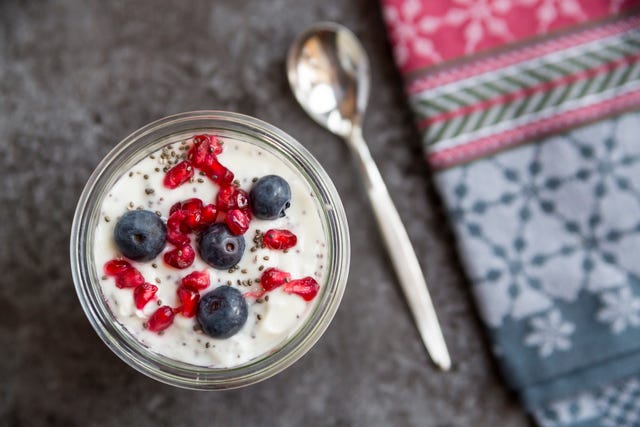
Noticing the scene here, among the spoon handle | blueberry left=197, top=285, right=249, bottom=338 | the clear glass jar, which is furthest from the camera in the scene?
the spoon handle

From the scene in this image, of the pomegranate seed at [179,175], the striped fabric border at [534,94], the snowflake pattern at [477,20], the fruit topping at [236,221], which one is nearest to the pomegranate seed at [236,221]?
the fruit topping at [236,221]

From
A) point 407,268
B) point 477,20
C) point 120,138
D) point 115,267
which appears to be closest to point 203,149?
point 115,267

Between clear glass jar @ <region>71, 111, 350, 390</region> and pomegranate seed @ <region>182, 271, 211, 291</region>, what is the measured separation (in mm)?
163

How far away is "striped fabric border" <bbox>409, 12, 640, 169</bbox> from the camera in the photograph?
1442 millimetres

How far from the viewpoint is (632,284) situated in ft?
4.73

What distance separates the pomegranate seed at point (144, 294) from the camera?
109 cm

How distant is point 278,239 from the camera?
43.8 inches

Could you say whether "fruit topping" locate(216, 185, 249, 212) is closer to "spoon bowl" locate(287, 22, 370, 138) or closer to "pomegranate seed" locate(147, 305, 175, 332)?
"pomegranate seed" locate(147, 305, 175, 332)

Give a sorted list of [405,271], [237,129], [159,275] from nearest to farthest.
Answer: [159,275] → [237,129] → [405,271]

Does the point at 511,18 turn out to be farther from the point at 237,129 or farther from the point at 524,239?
the point at 237,129

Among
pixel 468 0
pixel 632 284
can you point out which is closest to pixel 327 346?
→ pixel 632 284

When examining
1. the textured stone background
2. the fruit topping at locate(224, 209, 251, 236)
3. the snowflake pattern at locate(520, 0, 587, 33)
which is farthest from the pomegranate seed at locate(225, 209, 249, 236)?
the snowflake pattern at locate(520, 0, 587, 33)

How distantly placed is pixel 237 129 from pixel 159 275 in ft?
1.08

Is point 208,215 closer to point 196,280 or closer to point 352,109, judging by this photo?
point 196,280
